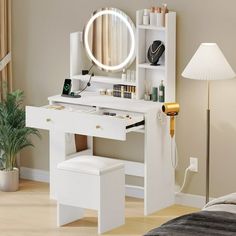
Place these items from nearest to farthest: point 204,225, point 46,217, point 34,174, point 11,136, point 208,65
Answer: point 204,225
point 208,65
point 46,217
point 11,136
point 34,174

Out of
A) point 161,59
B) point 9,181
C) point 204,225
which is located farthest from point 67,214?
point 204,225

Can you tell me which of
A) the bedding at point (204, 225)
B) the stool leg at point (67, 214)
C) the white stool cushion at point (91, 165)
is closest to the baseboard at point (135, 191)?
the stool leg at point (67, 214)

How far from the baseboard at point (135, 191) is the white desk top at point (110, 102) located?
0.69 metres

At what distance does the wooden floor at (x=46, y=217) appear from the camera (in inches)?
214

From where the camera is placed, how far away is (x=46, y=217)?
5.74 m

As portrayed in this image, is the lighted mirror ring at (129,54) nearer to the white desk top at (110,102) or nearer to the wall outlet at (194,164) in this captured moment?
the white desk top at (110,102)

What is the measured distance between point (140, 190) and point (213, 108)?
0.89 meters

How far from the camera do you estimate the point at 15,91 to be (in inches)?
255

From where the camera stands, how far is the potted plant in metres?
6.27

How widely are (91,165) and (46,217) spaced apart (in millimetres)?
620

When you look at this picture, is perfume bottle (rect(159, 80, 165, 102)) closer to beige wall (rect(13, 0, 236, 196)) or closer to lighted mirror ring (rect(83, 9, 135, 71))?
beige wall (rect(13, 0, 236, 196))

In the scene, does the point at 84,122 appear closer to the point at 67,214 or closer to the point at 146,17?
the point at 67,214

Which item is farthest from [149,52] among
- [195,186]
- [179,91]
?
[195,186]

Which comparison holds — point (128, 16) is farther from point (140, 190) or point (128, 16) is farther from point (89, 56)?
point (140, 190)
